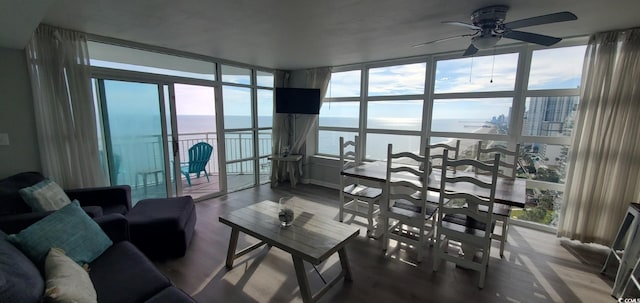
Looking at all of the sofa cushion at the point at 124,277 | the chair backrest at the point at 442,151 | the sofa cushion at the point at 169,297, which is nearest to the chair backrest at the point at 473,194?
the chair backrest at the point at 442,151

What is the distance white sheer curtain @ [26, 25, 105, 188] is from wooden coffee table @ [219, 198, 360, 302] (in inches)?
73.7

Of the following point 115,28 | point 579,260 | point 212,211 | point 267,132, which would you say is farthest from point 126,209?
point 579,260

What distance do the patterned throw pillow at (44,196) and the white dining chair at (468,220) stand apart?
11.0 ft

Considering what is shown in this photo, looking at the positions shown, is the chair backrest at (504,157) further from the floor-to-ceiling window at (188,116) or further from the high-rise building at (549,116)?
the floor-to-ceiling window at (188,116)

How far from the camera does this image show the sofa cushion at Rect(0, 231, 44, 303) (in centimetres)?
104

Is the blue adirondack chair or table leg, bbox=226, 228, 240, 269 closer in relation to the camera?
table leg, bbox=226, 228, 240, 269

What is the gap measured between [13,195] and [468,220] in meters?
3.98

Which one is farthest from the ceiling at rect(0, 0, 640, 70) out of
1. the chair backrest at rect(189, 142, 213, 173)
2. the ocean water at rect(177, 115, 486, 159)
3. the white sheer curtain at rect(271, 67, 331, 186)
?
the chair backrest at rect(189, 142, 213, 173)

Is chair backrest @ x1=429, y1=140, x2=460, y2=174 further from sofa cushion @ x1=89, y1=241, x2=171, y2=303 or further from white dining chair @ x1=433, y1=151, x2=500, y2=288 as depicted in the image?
sofa cushion @ x1=89, y1=241, x2=171, y2=303

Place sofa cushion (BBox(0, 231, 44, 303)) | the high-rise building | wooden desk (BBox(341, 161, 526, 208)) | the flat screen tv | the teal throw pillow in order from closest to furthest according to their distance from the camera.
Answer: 1. sofa cushion (BBox(0, 231, 44, 303))
2. the teal throw pillow
3. wooden desk (BBox(341, 161, 526, 208))
4. the high-rise building
5. the flat screen tv

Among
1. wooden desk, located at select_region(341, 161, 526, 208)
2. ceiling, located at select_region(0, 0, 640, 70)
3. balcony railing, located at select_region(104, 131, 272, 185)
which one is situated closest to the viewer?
ceiling, located at select_region(0, 0, 640, 70)

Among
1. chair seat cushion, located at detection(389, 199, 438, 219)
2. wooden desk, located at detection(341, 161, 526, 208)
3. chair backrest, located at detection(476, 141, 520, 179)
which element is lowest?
chair seat cushion, located at detection(389, 199, 438, 219)

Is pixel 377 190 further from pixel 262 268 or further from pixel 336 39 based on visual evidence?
pixel 336 39

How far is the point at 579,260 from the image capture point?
256 centimetres
